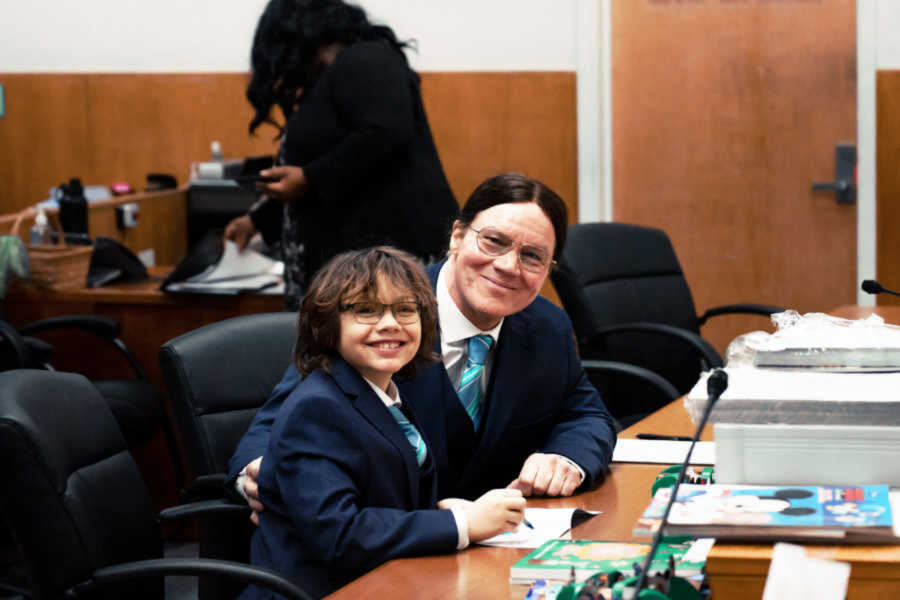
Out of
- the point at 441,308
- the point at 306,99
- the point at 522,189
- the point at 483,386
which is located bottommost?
the point at 483,386

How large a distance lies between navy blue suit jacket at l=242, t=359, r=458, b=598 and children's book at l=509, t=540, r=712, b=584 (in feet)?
0.49

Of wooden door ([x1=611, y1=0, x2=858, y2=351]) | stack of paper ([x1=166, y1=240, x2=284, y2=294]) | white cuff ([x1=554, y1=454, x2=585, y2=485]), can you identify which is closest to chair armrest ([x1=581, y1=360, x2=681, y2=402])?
white cuff ([x1=554, y1=454, x2=585, y2=485])

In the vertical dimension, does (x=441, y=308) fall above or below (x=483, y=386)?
above

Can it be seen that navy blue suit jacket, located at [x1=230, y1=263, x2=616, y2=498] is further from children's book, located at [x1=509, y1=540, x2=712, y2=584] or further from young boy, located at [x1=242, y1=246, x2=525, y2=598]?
children's book, located at [x1=509, y1=540, x2=712, y2=584]

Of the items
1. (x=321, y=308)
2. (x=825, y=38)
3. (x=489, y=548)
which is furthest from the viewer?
(x=825, y=38)

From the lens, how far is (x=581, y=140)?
511cm

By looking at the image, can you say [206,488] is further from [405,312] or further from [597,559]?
[597,559]

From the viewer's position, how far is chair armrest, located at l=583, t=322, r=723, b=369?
3.18 meters

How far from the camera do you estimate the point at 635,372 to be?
9.50 ft

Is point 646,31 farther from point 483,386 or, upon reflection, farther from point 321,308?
point 321,308

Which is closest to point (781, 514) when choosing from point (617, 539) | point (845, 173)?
point (617, 539)

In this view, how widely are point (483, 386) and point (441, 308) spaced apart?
0.15 m

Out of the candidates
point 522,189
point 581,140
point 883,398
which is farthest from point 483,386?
point 581,140

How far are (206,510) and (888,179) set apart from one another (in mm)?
3600
